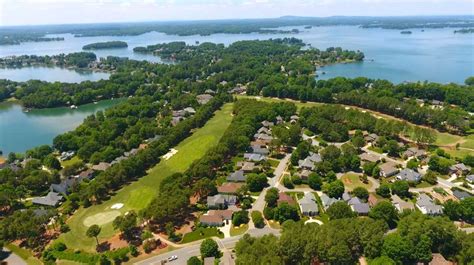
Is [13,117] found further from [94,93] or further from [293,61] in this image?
[293,61]

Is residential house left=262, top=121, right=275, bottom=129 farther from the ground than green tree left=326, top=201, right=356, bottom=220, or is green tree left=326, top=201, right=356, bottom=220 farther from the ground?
residential house left=262, top=121, right=275, bottom=129

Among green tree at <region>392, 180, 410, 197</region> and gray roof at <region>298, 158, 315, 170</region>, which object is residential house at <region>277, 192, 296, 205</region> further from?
green tree at <region>392, 180, 410, 197</region>

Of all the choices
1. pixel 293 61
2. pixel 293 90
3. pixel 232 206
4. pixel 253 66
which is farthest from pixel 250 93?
pixel 232 206

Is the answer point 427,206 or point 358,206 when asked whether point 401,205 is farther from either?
point 358,206

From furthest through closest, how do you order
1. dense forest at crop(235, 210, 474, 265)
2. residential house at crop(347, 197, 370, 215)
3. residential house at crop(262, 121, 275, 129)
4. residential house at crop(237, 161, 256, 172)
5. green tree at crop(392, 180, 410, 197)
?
residential house at crop(262, 121, 275, 129), residential house at crop(237, 161, 256, 172), green tree at crop(392, 180, 410, 197), residential house at crop(347, 197, 370, 215), dense forest at crop(235, 210, 474, 265)

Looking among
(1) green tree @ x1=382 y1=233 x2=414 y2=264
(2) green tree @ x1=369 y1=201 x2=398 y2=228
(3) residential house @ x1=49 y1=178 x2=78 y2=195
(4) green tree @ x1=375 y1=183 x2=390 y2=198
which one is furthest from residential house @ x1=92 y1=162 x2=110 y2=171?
(1) green tree @ x1=382 y1=233 x2=414 y2=264

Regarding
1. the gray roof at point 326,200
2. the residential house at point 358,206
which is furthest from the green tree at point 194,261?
the residential house at point 358,206

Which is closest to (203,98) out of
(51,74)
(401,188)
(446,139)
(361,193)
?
(446,139)
